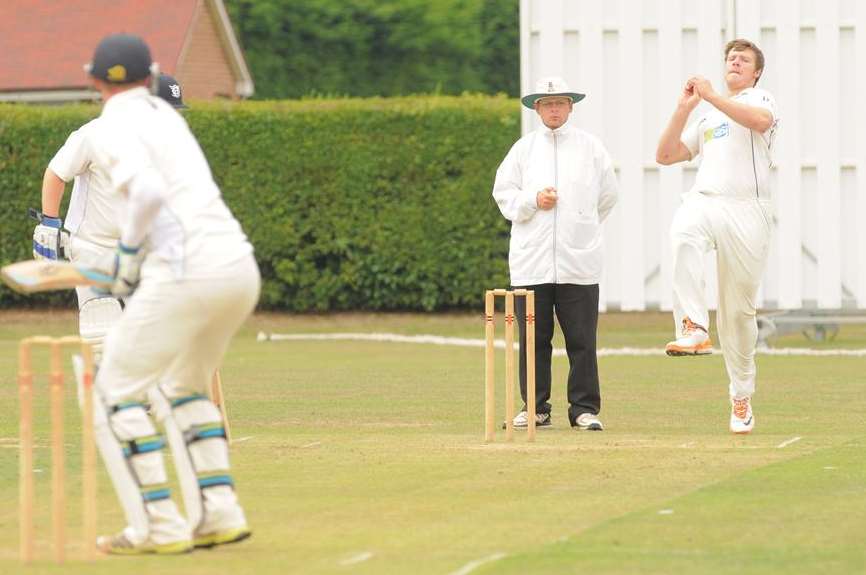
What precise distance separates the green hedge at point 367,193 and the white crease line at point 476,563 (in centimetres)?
1602

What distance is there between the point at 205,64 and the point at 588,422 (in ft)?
87.9

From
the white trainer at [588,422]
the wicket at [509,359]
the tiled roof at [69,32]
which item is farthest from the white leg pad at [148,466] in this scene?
the tiled roof at [69,32]

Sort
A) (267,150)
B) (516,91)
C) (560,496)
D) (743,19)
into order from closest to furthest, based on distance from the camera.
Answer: (560,496) → (743,19) → (267,150) → (516,91)

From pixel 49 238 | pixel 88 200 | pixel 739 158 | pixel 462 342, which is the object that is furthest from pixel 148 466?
pixel 462 342

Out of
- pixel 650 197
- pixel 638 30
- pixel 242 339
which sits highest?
pixel 638 30

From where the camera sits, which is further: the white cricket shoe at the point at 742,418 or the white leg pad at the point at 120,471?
the white cricket shoe at the point at 742,418

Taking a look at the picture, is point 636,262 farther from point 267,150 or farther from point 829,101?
Result: point 267,150

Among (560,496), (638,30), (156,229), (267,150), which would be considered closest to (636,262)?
(638,30)

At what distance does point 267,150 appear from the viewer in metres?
23.0

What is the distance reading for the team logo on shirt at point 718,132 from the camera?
10539 mm

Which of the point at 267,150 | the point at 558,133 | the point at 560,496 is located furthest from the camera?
the point at 267,150

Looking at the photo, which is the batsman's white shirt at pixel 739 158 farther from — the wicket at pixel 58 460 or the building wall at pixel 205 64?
the building wall at pixel 205 64

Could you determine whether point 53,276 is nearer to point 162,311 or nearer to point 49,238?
point 162,311

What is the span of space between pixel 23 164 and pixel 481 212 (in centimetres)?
556
